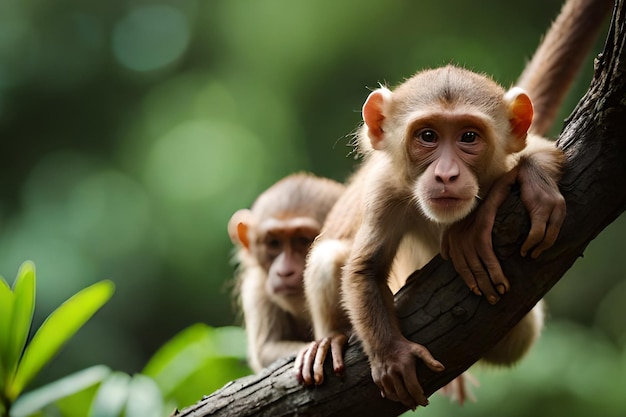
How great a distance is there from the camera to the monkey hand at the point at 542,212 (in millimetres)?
2691

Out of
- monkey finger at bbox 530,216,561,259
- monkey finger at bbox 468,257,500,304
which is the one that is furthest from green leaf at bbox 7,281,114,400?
monkey finger at bbox 530,216,561,259

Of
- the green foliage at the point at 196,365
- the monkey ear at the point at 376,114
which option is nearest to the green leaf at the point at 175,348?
the green foliage at the point at 196,365

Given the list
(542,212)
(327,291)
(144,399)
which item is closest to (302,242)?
(327,291)

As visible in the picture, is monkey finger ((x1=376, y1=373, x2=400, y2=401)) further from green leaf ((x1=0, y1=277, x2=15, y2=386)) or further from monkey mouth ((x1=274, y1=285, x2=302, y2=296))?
green leaf ((x1=0, y1=277, x2=15, y2=386))

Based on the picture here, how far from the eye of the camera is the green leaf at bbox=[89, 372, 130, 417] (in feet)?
13.9

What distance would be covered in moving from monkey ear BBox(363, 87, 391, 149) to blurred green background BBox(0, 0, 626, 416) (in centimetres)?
411

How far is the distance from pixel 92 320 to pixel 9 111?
249 centimetres

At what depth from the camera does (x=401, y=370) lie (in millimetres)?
2914

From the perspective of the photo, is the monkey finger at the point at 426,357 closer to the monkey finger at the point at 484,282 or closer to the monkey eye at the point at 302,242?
the monkey finger at the point at 484,282

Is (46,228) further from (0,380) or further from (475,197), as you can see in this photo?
(475,197)

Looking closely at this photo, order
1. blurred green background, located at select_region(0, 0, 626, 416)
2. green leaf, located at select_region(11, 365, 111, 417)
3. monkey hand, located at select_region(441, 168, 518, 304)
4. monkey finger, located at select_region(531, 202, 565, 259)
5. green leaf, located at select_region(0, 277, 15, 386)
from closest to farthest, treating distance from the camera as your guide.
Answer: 1. monkey finger, located at select_region(531, 202, 565, 259)
2. monkey hand, located at select_region(441, 168, 518, 304)
3. green leaf, located at select_region(0, 277, 15, 386)
4. green leaf, located at select_region(11, 365, 111, 417)
5. blurred green background, located at select_region(0, 0, 626, 416)

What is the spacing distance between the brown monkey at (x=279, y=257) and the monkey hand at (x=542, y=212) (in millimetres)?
1837

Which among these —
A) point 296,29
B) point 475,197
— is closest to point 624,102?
point 475,197

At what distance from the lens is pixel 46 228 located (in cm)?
770
